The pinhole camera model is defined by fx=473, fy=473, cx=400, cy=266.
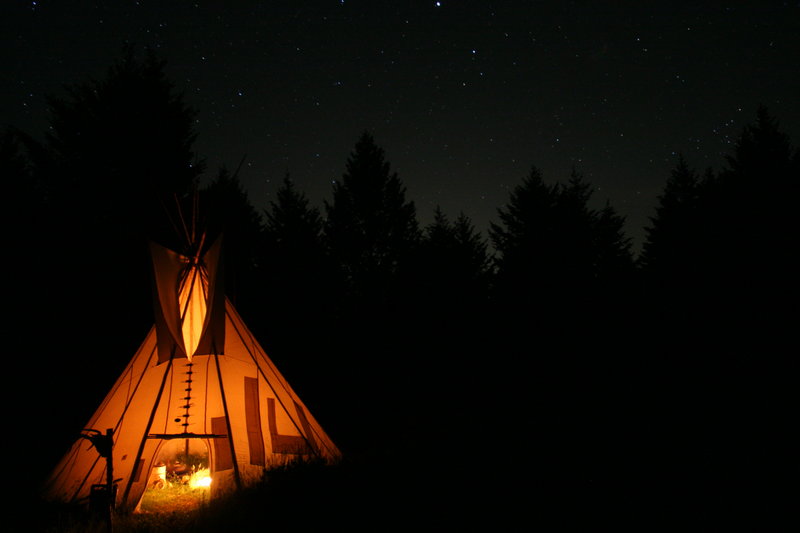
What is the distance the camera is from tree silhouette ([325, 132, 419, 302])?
1548 centimetres

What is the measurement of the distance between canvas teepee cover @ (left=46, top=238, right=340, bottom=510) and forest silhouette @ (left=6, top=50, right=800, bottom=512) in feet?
2.19

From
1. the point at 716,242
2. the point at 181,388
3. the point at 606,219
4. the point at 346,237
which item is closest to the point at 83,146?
the point at 181,388

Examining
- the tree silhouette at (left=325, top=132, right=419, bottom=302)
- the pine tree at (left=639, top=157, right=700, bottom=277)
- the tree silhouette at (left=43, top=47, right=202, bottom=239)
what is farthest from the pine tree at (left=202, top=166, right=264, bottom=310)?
the pine tree at (left=639, top=157, right=700, bottom=277)

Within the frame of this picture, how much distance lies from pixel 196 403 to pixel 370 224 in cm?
1033

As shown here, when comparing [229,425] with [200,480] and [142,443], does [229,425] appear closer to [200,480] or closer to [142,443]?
[142,443]

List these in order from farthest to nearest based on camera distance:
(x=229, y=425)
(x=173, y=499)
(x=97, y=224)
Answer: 1. (x=97, y=224)
2. (x=173, y=499)
3. (x=229, y=425)

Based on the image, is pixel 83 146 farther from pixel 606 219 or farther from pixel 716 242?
pixel 606 219

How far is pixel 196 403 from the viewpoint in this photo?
6355 millimetres

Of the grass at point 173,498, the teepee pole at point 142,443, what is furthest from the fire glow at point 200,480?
the teepee pole at point 142,443

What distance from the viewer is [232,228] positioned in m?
14.3

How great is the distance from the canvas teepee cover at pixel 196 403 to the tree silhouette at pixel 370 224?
28.8 ft

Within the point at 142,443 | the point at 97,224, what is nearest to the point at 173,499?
the point at 142,443

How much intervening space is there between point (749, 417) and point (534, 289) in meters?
8.34

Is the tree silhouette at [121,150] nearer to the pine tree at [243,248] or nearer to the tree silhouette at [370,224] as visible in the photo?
the pine tree at [243,248]
